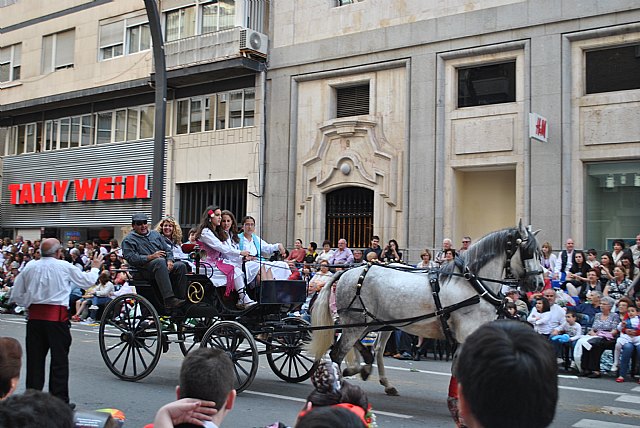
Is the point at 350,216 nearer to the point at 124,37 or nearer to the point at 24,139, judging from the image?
the point at 124,37

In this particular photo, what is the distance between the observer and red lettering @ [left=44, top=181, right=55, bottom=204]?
30.3 metres

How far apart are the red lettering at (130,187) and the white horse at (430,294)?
1893 centimetres

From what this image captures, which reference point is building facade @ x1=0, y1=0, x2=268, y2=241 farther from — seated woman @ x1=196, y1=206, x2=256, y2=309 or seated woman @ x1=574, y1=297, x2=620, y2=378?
seated woman @ x1=196, y1=206, x2=256, y2=309

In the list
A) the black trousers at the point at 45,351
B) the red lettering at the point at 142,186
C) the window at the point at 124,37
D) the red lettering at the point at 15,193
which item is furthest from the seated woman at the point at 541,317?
the red lettering at the point at 15,193

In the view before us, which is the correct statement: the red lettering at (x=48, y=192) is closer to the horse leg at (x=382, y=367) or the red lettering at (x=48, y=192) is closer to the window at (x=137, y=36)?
the window at (x=137, y=36)

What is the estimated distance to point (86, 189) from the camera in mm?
28688

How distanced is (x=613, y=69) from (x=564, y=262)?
4.93 metres

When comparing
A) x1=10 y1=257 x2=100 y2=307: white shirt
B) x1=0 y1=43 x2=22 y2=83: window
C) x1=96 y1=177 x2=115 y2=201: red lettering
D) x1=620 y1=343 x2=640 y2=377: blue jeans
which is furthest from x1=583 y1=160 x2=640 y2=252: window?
x1=0 y1=43 x2=22 y2=83: window

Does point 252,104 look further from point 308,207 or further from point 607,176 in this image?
point 607,176

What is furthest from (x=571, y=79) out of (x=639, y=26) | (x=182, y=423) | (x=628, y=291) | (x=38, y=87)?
(x=38, y=87)

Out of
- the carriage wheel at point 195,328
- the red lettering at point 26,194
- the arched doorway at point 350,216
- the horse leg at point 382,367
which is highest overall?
the red lettering at point 26,194

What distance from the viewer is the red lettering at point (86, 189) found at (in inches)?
1119

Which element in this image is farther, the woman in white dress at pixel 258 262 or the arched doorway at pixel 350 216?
the arched doorway at pixel 350 216

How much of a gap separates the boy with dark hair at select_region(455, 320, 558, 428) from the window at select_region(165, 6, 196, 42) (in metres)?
24.7
